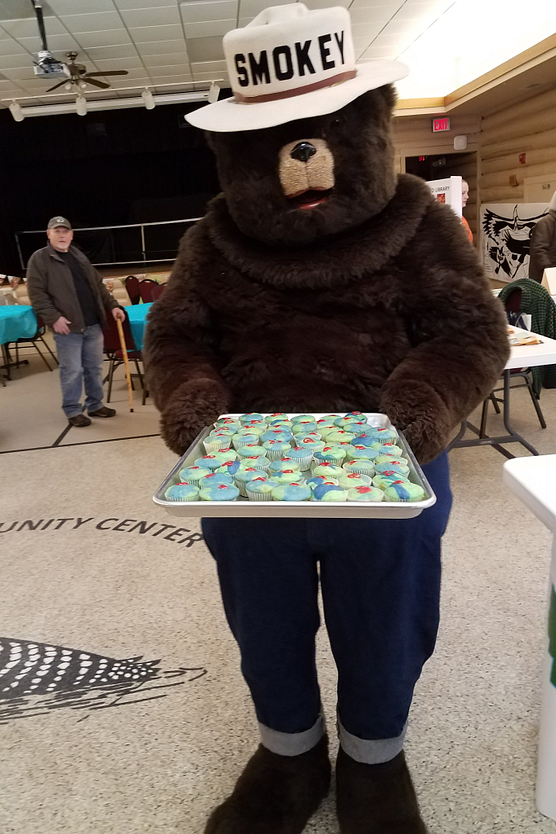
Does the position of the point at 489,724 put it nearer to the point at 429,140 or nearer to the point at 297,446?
the point at 297,446

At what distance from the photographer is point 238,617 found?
1.04 m

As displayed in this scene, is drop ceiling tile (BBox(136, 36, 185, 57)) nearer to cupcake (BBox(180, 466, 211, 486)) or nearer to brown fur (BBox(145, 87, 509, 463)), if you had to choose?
brown fur (BBox(145, 87, 509, 463))

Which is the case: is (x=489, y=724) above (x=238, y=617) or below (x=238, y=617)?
below

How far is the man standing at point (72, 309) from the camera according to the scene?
376cm

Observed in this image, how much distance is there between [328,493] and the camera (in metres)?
0.82

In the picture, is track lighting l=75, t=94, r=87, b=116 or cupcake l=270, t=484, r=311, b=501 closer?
cupcake l=270, t=484, r=311, b=501

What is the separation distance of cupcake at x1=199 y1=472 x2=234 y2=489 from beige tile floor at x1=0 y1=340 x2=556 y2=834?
0.79m

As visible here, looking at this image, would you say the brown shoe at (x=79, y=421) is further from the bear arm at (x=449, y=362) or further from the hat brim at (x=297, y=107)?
the bear arm at (x=449, y=362)

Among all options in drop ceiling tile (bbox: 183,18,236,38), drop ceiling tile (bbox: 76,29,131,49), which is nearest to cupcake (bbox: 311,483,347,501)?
drop ceiling tile (bbox: 183,18,236,38)

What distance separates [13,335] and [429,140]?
5729 mm

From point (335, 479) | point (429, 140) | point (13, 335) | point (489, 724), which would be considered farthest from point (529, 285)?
point (429, 140)

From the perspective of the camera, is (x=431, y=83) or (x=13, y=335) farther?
(x=431, y=83)

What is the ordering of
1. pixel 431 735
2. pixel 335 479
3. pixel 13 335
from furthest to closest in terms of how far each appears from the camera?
pixel 13 335 < pixel 431 735 < pixel 335 479

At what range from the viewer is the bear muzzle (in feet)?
3.02
